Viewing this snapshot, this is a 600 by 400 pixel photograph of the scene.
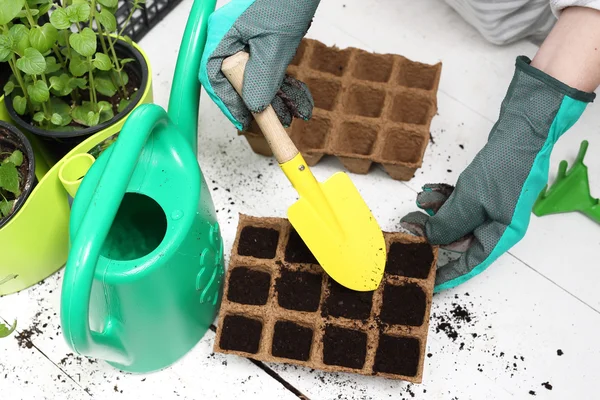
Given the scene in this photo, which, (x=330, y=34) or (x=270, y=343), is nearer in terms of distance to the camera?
(x=270, y=343)

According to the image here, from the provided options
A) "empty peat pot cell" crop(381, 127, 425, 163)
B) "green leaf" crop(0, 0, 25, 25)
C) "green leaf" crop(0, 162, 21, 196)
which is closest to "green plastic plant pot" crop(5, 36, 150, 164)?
"green leaf" crop(0, 162, 21, 196)

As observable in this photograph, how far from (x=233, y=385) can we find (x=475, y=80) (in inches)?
30.5

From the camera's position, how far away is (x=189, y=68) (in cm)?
93

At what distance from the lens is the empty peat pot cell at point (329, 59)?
1.27m

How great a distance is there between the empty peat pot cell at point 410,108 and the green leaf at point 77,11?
0.55 meters

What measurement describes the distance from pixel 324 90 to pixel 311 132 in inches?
3.5

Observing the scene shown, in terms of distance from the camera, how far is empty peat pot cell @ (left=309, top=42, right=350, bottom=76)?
1267mm

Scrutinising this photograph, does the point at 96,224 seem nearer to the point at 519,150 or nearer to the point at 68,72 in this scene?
the point at 68,72

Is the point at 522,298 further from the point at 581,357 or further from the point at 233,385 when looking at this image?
the point at 233,385

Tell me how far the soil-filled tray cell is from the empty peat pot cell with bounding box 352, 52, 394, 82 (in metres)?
Answer: 0.13

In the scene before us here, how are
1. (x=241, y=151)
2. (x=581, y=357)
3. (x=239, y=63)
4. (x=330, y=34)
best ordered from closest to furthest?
(x=239, y=63), (x=581, y=357), (x=241, y=151), (x=330, y=34)

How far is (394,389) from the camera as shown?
3.40 ft

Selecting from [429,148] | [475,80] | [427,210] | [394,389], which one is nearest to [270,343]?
[394,389]

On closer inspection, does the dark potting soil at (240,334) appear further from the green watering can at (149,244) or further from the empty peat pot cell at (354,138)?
the empty peat pot cell at (354,138)
